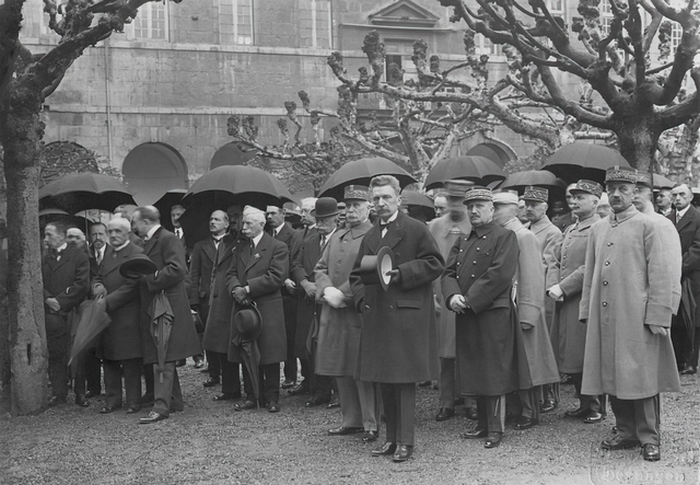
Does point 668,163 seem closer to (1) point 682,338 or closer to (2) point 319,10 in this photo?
(1) point 682,338

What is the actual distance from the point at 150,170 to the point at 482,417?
26.0 metres

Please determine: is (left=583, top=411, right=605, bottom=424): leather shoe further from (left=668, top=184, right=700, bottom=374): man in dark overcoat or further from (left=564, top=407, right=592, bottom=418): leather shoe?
(left=668, top=184, right=700, bottom=374): man in dark overcoat

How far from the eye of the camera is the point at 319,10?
33.2 metres

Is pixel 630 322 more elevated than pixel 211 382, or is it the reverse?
pixel 630 322

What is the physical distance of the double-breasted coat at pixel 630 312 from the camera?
7344 mm

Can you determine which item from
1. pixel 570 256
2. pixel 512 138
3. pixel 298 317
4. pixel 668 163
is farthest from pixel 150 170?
pixel 570 256

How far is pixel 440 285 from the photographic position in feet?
31.2

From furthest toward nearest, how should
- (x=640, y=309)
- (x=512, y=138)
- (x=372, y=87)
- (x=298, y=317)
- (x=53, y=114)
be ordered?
(x=512, y=138), (x=53, y=114), (x=372, y=87), (x=298, y=317), (x=640, y=309)

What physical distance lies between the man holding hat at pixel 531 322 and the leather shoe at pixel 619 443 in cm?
112

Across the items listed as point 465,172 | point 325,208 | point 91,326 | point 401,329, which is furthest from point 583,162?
point 91,326

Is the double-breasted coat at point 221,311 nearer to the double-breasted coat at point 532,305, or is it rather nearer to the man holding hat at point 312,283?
the man holding hat at point 312,283

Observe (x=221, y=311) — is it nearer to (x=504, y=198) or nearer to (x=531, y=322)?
(x=504, y=198)

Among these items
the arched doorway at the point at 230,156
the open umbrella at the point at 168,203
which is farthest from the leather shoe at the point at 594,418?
the arched doorway at the point at 230,156

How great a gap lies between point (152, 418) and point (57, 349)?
5.89 feet
